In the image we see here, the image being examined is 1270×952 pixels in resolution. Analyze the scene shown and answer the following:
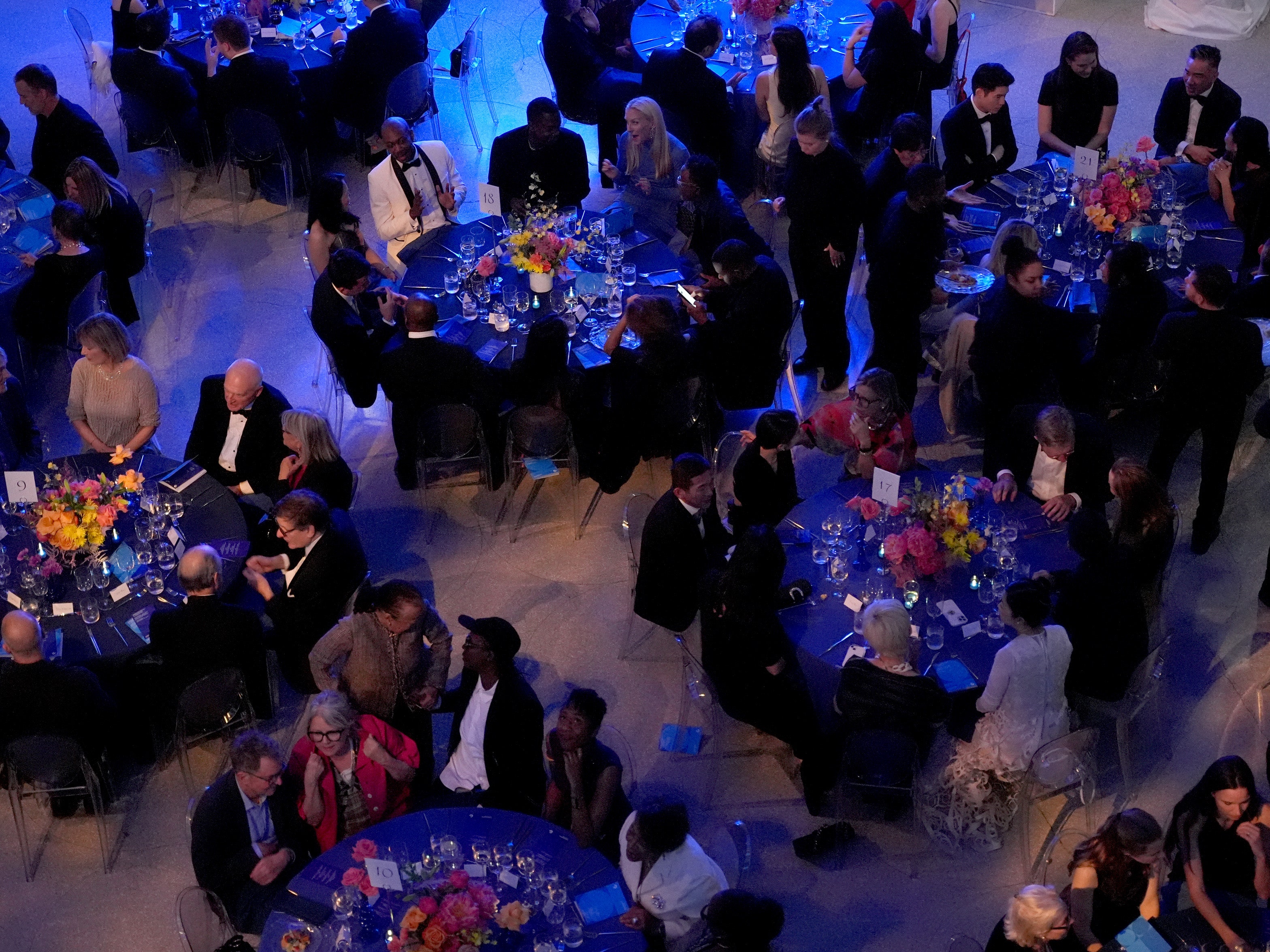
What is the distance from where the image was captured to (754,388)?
798cm

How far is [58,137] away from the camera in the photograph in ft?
30.2

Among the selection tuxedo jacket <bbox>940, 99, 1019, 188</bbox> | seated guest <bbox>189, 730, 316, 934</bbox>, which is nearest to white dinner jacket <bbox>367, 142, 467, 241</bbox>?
tuxedo jacket <bbox>940, 99, 1019, 188</bbox>

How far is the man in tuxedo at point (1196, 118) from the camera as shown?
29.1 ft

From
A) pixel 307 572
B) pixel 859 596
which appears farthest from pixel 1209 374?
pixel 307 572

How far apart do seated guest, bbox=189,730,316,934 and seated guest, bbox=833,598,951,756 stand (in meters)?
2.30

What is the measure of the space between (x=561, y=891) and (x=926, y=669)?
185 cm

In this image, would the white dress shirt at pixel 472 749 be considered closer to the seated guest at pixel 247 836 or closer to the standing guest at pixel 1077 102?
the seated guest at pixel 247 836

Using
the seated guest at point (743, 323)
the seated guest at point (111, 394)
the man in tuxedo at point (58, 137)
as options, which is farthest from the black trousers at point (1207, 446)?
the man in tuxedo at point (58, 137)

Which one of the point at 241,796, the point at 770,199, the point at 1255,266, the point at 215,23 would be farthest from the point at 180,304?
the point at 1255,266

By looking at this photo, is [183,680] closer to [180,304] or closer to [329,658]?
[329,658]

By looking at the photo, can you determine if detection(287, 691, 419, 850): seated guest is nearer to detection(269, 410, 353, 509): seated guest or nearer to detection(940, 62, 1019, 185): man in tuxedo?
detection(269, 410, 353, 509): seated guest

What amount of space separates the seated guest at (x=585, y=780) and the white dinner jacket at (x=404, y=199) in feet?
13.1

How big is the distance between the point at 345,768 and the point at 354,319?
2.86 m

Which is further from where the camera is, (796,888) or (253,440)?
(253,440)
